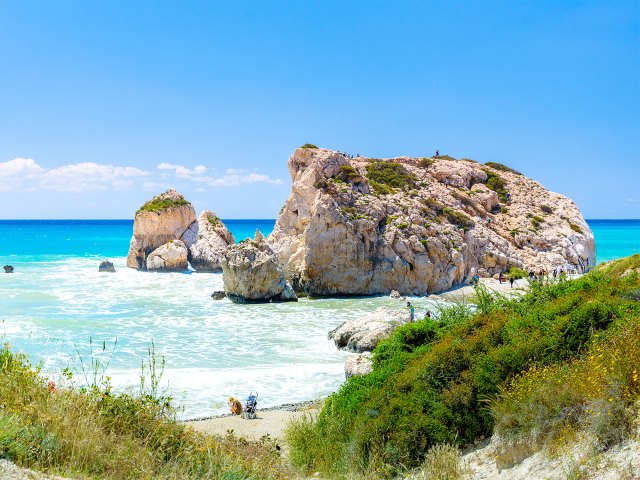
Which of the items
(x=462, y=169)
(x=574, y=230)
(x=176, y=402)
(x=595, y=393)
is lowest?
(x=176, y=402)

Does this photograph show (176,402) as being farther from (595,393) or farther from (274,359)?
(595,393)

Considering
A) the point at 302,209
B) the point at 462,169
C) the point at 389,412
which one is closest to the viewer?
Answer: the point at 389,412

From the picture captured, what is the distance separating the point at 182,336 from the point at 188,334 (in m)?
0.55

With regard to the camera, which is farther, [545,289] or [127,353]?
[127,353]

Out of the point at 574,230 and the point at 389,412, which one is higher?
the point at 574,230

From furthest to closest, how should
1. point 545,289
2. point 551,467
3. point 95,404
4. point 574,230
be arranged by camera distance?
point 574,230
point 545,289
point 95,404
point 551,467

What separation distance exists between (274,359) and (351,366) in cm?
558

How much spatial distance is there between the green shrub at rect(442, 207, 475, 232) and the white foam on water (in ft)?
39.3

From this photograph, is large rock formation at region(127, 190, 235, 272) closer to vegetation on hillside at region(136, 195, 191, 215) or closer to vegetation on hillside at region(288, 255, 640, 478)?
vegetation on hillside at region(136, 195, 191, 215)

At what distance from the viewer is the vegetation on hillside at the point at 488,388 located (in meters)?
6.44

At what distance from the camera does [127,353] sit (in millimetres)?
21344

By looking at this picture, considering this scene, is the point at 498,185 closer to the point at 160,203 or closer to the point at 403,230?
the point at 403,230

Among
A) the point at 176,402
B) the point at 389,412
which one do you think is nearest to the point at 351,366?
the point at 176,402

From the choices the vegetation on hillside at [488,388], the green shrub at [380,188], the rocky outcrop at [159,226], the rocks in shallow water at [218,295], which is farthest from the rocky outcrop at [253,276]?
the vegetation on hillside at [488,388]
